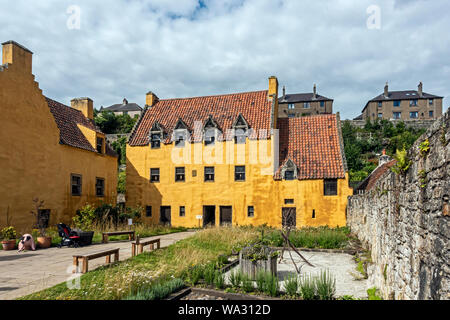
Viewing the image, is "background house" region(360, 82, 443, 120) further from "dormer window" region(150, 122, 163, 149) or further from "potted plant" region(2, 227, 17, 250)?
"potted plant" region(2, 227, 17, 250)

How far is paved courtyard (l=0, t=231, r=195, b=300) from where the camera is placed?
7631mm

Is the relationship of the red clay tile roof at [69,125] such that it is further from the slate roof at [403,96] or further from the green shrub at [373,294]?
the slate roof at [403,96]

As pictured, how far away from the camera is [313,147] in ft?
80.2

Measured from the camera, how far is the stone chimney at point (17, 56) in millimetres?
17984

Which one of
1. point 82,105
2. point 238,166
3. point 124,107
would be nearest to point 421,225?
point 238,166

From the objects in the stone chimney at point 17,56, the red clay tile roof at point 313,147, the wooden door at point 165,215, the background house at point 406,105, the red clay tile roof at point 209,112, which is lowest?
the wooden door at point 165,215

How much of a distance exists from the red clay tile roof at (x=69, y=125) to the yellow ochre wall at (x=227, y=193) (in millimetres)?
A: 4139

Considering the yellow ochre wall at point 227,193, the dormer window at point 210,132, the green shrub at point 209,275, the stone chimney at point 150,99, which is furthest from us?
the stone chimney at point 150,99

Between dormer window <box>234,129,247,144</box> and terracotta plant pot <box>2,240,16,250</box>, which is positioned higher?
dormer window <box>234,129,247,144</box>

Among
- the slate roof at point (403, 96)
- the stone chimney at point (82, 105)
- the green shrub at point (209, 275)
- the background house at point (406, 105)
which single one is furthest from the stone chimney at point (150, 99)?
the slate roof at point (403, 96)

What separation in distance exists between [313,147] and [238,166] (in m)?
5.71

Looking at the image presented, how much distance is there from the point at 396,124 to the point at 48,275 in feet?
166

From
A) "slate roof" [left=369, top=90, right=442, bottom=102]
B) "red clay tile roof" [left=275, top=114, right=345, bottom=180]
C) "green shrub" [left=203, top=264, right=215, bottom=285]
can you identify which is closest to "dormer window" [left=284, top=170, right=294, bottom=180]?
"red clay tile roof" [left=275, top=114, right=345, bottom=180]
